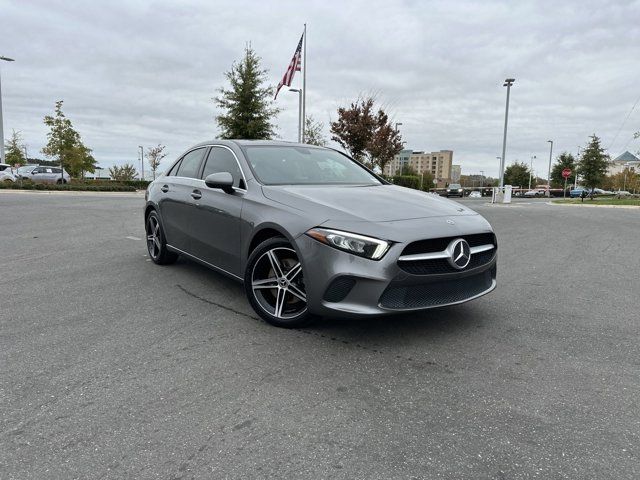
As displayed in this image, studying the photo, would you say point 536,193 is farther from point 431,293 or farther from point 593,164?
point 431,293

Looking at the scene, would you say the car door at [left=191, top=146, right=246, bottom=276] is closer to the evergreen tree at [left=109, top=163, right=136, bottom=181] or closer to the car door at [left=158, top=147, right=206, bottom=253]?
the car door at [left=158, top=147, right=206, bottom=253]

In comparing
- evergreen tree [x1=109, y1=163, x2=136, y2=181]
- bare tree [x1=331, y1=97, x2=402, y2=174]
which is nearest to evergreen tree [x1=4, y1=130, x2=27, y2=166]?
evergreen tree [x1=109, y1=163, x2=136, y2=181]

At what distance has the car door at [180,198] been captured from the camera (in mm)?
5283

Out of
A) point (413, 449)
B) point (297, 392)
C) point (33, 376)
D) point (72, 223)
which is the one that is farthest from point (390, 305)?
point (72, 223)

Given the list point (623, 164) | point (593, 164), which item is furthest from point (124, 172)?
point (623, 164)

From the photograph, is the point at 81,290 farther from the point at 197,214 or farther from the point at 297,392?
the point at 297,392

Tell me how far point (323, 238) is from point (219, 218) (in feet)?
5.11

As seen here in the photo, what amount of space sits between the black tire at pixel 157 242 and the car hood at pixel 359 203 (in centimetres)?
246

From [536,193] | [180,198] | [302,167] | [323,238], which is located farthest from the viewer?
[536,193]

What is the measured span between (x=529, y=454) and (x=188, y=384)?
6.29 feet

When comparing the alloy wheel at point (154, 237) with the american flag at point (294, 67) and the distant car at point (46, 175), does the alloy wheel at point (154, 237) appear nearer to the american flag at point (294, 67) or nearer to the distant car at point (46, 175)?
the american flag at point (294, 67)

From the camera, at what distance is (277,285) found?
381cm

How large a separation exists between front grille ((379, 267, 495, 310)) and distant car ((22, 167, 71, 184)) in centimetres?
3527

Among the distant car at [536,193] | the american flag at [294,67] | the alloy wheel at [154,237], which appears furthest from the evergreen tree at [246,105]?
the distant car at [536,193]
